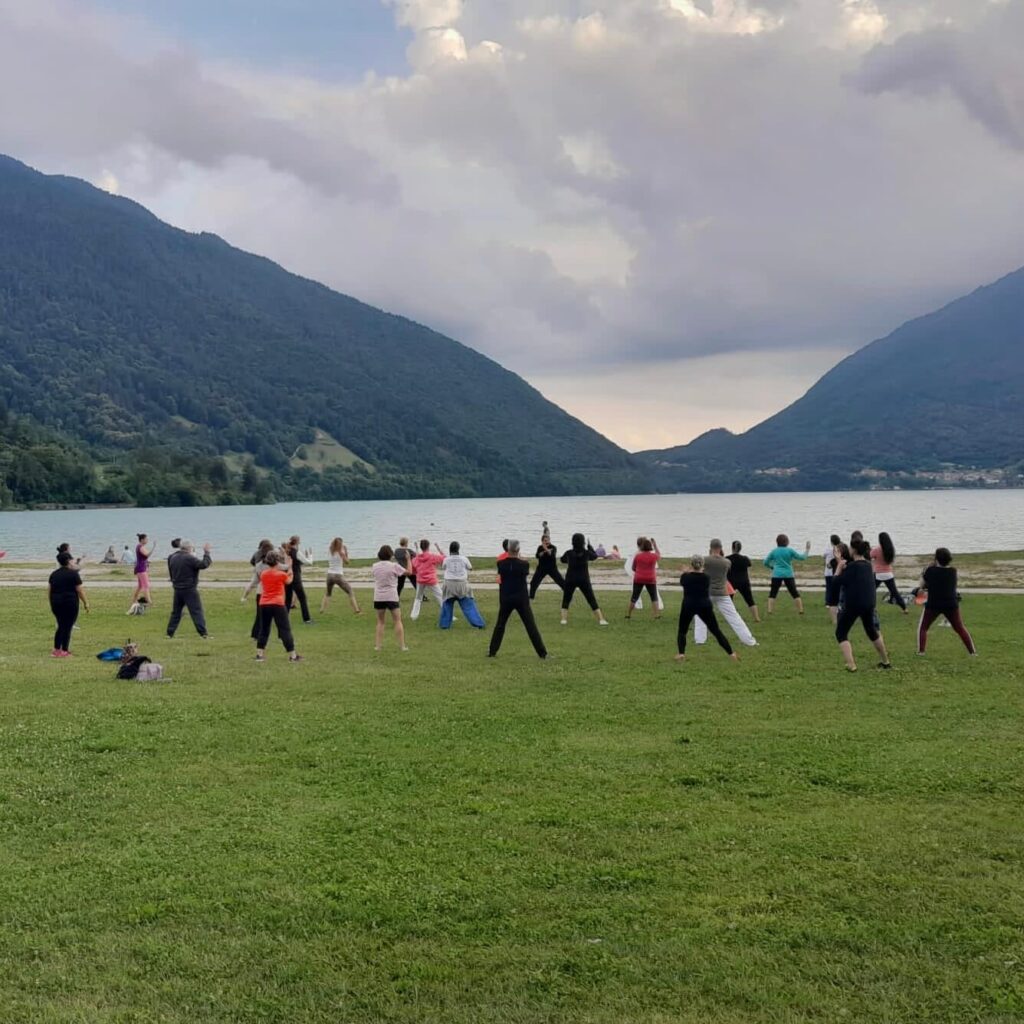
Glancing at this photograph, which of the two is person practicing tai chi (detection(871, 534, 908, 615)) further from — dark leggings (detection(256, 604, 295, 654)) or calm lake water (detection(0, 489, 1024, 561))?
calm lake water (detection(0, 489, 1024, 561))

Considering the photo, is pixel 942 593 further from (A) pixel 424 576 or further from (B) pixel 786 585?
(A) pixel 424 576

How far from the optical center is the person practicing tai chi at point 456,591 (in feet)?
67.4

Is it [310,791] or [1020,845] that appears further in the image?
[310,791]

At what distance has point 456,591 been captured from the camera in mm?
20547

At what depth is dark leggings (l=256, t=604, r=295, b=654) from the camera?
15.6 meters

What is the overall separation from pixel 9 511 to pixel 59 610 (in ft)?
521

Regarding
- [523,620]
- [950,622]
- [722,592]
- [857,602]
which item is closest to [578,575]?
[722,592]

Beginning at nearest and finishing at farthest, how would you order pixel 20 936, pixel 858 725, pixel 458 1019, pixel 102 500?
pixel 458 1019
pixel 20 936
pixel 858 725
pixel 102 500

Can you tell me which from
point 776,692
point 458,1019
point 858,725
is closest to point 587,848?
point 458,1019

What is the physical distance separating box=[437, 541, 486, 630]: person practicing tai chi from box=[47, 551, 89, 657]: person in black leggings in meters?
7.39

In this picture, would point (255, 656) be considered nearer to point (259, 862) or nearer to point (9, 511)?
point (259, 862)

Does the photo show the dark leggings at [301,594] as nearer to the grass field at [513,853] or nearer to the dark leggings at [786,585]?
the grass field at [513,853]

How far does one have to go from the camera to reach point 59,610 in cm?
1644

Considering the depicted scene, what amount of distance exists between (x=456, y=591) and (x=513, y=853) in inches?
543
